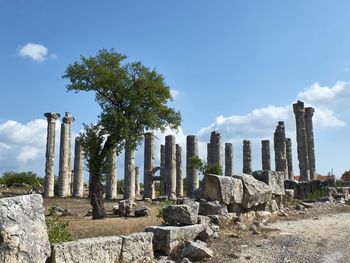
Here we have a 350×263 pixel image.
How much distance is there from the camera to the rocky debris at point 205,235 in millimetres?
8680

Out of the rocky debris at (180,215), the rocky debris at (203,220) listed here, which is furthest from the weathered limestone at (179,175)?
the rocky debris at (180,215)

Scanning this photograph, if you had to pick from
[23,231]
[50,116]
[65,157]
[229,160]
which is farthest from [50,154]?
[23,231]

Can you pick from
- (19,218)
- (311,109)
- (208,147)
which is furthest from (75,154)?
(19,218)

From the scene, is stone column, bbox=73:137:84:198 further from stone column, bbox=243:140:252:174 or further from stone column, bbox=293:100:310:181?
stone column, bbox=293:100:310:181

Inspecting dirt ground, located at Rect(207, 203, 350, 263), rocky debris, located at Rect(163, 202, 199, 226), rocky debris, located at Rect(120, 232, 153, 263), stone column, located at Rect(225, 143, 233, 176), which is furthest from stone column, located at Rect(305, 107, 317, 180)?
rocky debris, located at Rect(120, 232, 153, 263)

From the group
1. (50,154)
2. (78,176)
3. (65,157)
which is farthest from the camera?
(78,176)

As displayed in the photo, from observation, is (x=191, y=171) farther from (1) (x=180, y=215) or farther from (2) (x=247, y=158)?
(1) (x=180, y=215)

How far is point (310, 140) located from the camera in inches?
1400

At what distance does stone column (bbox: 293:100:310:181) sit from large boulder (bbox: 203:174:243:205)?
78.5 feet

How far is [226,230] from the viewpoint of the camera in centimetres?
990

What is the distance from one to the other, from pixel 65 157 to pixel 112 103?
17.8 metres

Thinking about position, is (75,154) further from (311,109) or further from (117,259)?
(117,259)

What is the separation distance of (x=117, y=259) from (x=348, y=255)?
5.10 metres

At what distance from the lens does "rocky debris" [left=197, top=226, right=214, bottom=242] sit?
28.5ft
